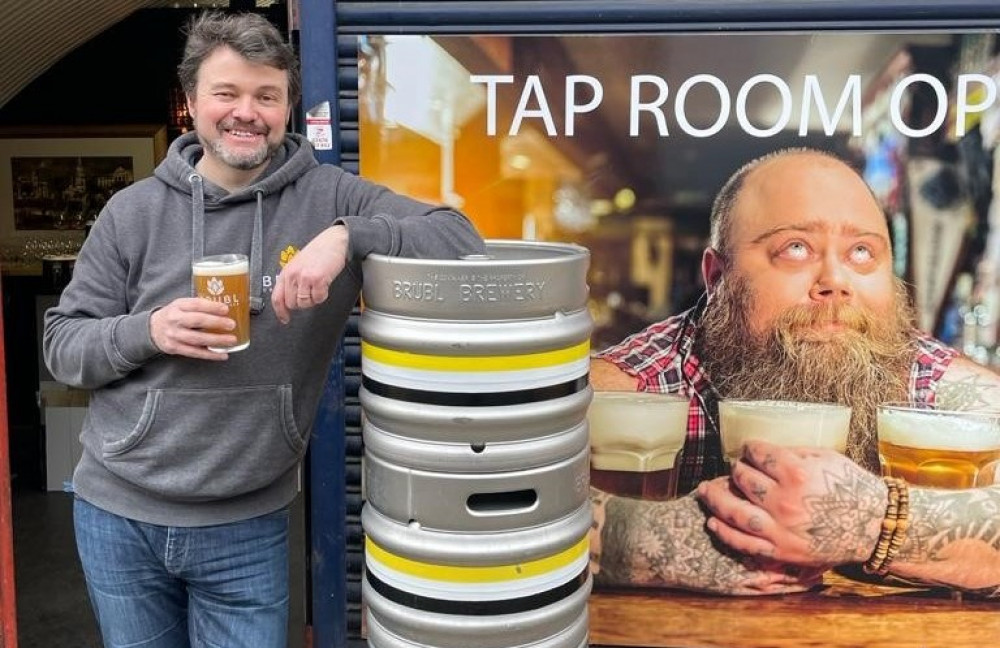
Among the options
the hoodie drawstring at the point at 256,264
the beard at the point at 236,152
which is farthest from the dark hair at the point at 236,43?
the hoodie drawstring at the point at 256,264

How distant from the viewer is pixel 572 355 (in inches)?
71.2

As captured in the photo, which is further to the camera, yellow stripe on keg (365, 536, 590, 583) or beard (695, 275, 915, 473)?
beard (695, 275, 915, 473)

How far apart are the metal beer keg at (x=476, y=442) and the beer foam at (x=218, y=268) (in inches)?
9.8

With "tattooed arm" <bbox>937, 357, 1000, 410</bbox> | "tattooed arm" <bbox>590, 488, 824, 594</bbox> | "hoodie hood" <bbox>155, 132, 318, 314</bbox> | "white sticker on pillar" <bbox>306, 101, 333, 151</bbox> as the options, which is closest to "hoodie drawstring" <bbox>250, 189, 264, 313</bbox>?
"hoodie hood" <bbox>155, 132, 318, 314</bbox>

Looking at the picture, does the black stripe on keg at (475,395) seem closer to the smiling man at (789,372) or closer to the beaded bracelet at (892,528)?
the smiling man at (789,372)

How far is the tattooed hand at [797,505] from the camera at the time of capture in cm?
279

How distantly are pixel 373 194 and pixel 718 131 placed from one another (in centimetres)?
120

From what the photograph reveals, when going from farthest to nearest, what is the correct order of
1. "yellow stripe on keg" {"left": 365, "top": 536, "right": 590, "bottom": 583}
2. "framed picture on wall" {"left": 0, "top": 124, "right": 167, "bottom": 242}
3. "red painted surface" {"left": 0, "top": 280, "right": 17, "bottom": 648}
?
"framed picture on wall" {"left": 0, "top": 124, "right": 167, "bottom": 242} < "red painted surface" {"left": 0, "top": 280, "right": 17, "bottom": 648} < "yellow stripe on keg" {"left": 365, "top": 536, "right": 590, "bottom": 583}

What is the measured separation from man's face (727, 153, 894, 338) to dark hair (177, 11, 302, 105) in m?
1.47

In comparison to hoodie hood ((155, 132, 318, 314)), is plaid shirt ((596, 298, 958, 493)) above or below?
below

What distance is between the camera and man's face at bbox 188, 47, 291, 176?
5.85ft

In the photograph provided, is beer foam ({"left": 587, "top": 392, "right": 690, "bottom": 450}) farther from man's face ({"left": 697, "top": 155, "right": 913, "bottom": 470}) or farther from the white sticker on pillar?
the white sticker on pillar

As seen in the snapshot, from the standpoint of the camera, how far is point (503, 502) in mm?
1800

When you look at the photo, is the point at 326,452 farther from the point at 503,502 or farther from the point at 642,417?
the point at 503,502
